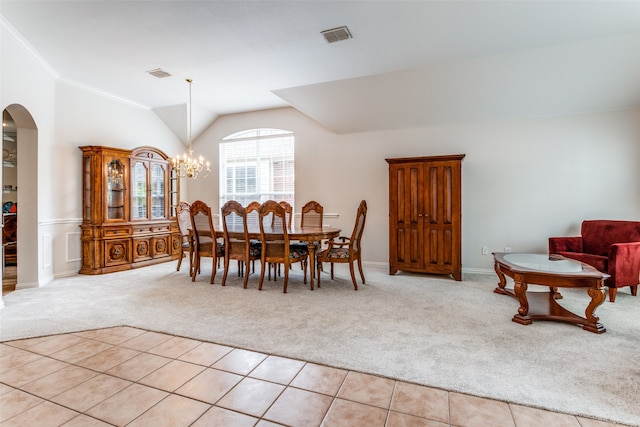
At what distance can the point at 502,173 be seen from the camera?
484 cm

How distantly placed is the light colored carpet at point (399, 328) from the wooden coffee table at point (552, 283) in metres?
0.09

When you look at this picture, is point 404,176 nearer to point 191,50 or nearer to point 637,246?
point 637,246

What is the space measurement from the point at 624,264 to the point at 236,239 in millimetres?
4677

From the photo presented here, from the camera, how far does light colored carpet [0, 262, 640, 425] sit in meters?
1.90

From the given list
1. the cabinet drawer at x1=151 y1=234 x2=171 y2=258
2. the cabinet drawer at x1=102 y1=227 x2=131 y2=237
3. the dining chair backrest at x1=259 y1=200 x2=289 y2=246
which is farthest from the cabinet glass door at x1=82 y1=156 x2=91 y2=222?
the dining chair backrest at x1=259 y1=200 x2=289 y2=246

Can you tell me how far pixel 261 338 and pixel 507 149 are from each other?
14.7ft

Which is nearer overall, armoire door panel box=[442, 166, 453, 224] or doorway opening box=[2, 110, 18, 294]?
armoire door panel box=[442, 166, 453, 224]

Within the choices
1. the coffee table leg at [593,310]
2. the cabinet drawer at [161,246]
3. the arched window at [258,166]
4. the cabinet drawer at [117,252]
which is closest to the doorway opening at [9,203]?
the cabinet drawer at [117,252]

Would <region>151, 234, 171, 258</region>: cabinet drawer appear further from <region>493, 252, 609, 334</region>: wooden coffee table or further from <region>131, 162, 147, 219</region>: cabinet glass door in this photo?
<region>493, 252, 609, 334</region>: wooden coffee table

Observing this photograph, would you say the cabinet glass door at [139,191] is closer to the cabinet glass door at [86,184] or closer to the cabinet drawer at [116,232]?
the cabinet drawer at [116,232]

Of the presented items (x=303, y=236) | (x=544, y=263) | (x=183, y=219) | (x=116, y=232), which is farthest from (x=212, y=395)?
(x=116, y=232)

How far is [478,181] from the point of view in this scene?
16.2ft

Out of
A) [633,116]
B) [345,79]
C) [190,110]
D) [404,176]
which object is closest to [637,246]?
[633,116]

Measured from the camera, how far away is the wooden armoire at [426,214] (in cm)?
453
